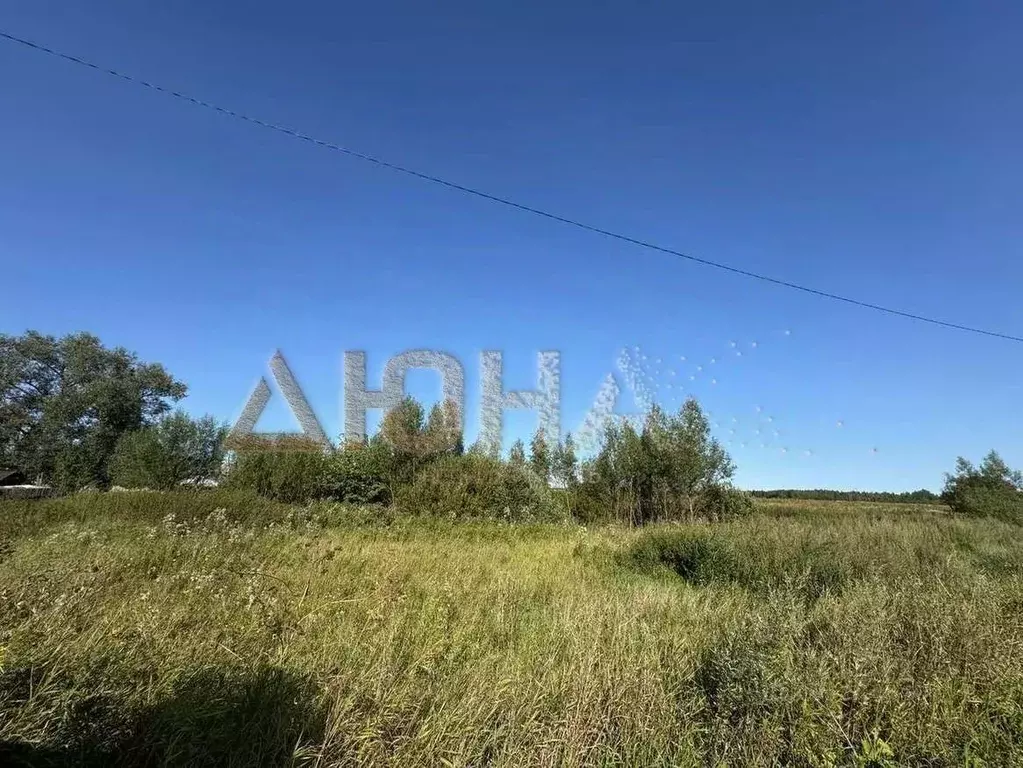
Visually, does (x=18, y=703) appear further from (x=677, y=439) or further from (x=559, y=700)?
(x=677, y=439)

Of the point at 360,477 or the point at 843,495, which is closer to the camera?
the point at 360,477

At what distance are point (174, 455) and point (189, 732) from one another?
26036 mm

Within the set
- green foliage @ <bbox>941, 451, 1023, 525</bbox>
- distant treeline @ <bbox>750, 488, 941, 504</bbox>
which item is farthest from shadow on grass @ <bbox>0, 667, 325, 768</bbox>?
distant treeline @ <bbox>750, 488, 941, 504</bbox>

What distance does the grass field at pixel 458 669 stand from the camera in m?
2.60

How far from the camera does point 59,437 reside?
37.4 meters

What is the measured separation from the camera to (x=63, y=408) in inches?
1479

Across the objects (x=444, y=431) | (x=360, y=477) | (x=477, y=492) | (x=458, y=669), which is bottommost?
(x=458, y=669)

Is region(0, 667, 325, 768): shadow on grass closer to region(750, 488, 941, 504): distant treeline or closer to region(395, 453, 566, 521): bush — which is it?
region(395, 453, 566, 521): bush

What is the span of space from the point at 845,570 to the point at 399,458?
1418 cm

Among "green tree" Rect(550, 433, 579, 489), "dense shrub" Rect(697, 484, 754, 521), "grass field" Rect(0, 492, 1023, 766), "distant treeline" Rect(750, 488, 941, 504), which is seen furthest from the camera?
"distant treeline" Rect(750, 488, 941, 504)

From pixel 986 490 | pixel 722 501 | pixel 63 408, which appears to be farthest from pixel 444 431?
pixel 63 408

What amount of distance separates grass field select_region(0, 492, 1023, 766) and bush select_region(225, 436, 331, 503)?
37.7 feet

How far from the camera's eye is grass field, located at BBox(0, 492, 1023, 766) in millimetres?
2596

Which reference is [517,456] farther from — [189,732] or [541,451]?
Answer: [189,732]
